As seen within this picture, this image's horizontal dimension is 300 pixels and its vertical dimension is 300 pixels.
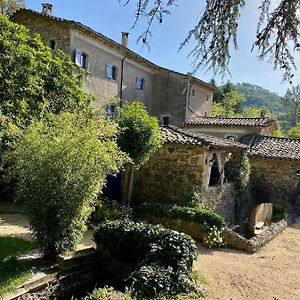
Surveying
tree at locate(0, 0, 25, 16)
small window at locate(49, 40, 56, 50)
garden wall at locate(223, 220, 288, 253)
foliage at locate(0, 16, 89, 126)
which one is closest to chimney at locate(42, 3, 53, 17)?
tree at locate(0, 0, 25, 16)

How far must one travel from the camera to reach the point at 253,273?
8492 mm

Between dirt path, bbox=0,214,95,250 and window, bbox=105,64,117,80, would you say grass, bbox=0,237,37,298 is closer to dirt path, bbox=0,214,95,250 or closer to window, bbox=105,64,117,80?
dirt path, bbox=0,214,95,250

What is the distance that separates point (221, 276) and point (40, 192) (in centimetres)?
479

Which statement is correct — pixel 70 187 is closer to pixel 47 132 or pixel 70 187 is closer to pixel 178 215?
pixel 47 132

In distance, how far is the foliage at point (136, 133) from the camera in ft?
35.9

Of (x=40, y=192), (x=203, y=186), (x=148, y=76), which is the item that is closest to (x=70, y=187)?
(x=40, y=192)

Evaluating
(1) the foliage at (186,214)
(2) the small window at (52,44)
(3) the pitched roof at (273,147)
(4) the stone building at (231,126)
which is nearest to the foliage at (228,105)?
(4) the stone building at (231,126)

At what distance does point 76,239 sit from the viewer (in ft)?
24.7

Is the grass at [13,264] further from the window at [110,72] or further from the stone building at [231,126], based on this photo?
the stone building at [231,126]

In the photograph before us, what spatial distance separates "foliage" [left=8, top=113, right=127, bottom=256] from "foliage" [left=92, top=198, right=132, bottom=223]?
12.1ft

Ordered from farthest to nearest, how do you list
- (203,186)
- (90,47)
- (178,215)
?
(90,47)
(203,186)
(178,215)

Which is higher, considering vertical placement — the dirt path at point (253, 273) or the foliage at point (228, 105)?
the foliage at point (228, 105)

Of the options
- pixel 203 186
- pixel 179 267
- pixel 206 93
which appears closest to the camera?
pixel 179 267

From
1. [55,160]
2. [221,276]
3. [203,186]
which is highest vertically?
[55,160]
